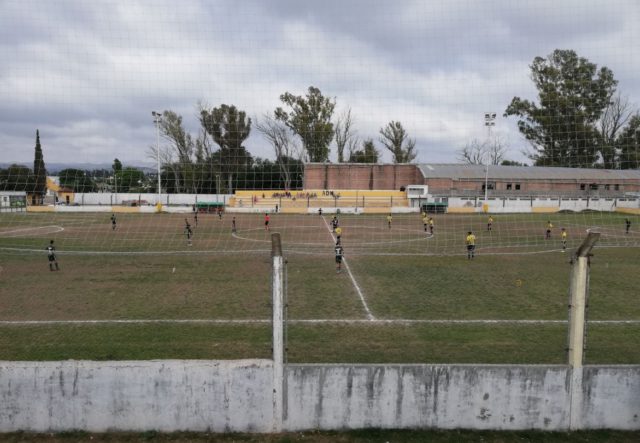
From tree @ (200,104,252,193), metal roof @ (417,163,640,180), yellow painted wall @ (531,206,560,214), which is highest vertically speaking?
metal roof @ (417,163,640,180)

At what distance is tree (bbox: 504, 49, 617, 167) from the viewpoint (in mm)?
13914

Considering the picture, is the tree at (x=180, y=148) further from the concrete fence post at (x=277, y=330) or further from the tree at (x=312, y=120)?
the concrete fence post at (x=277, y=330)

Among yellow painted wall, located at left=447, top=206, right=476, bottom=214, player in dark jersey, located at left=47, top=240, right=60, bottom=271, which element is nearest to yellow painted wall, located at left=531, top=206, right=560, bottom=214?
yellow painted wall, located at left=447, top=206, right=476, bottom=214

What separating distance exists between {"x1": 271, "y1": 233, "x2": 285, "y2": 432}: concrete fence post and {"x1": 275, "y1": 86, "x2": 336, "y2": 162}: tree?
928 centimetres

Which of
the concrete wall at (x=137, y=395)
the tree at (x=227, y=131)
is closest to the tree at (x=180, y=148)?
the tree at (x=227, y=131)

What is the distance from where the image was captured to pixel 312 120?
1532 centimetres

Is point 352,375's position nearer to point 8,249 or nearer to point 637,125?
point 637,125

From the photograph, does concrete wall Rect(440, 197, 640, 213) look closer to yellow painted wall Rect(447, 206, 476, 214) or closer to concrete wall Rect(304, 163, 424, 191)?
yellow painted wall Rect(447, 206, 476, 214)

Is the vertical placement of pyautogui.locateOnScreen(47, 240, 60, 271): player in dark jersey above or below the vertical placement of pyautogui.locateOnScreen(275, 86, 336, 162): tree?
below

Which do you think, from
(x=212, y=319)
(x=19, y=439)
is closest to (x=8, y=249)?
(x=212, y=319)

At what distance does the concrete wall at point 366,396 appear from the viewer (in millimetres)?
5605

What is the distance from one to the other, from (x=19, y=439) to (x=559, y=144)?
15.9 metres

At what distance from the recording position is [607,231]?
31.3m

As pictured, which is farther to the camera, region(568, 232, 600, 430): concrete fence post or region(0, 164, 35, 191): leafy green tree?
region(0, 164, 35, 191): leafy green tree
